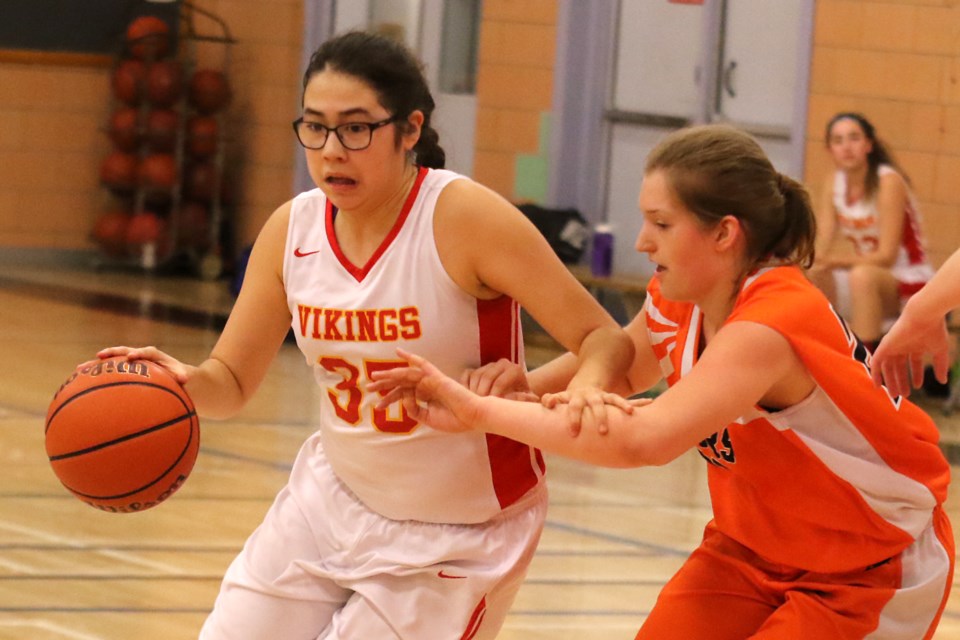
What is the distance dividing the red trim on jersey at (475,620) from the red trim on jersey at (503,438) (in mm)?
184

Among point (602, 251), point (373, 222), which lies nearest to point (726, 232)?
point (373, 222)

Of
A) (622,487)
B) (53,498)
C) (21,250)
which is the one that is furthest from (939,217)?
(21,250)

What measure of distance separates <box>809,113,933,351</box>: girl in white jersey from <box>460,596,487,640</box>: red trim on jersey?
4.60 m

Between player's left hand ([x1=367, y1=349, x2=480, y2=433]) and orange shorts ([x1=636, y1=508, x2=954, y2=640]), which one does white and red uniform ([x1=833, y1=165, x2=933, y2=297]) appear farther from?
player's left hand ([x1=367, y1=349, x2=480, y2=433])

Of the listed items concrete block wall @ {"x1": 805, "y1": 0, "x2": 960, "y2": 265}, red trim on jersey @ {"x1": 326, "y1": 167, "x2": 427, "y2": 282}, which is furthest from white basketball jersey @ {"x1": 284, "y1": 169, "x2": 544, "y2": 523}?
concrete block wall @ {"x1": 805, "y1": 0, "x2": 960, "y2": 265}

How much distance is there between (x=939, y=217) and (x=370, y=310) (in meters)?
5.66

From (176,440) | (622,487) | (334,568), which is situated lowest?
(622,487)

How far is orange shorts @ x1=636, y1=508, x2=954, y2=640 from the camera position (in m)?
2.61

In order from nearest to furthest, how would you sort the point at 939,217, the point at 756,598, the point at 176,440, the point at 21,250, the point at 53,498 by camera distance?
the point at 756,598 < the point at 176,440 < the point at 53,498 < the point at 939,217 < the point at 21,250

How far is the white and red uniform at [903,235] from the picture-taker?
290 inches

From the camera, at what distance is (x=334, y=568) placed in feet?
9.48

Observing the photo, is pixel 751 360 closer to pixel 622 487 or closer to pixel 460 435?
pixel 460 435

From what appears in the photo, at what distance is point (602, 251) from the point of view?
9.14 metres

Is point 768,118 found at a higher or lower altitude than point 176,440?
higher
